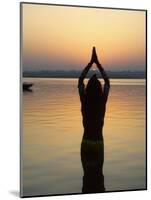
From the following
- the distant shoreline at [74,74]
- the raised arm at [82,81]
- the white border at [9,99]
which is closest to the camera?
the white border at [9,99]

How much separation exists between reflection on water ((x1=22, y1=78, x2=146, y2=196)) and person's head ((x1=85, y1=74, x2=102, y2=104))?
121mm

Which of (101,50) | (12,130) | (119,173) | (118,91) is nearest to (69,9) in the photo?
(101,50)

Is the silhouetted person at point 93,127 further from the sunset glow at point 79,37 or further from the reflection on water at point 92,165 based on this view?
the sunset glow at point 79,37

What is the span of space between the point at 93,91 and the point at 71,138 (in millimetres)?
538

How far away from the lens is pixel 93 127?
19.1 feet

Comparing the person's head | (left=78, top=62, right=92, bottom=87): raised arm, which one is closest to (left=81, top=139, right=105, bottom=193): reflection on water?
the person's head

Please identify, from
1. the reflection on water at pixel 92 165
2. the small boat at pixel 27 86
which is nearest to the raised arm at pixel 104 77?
the reflection on water at pixel 92 165

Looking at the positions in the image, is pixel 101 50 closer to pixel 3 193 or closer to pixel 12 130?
pixel 12 130

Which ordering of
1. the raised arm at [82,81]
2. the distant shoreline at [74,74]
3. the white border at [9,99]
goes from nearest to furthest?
the white border at [9,99] → the distant shoreline at [74,74] → the raised arm at [82,81]

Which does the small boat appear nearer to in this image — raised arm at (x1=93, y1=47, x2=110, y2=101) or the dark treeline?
the dark treeline

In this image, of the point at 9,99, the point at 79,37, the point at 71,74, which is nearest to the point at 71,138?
the point at 71,74

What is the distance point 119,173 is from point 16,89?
1400mm

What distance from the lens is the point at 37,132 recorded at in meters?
5.56

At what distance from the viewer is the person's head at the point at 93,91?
5.79 m
